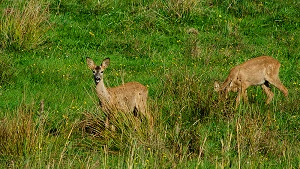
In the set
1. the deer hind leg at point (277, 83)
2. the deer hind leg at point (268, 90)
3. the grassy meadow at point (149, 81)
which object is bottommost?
the deer hind leg at point (268, 90)

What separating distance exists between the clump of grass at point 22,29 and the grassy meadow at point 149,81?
0.08ft

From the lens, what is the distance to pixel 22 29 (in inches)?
642

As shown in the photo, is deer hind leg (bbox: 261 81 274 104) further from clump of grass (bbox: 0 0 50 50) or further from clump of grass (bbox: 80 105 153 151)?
clump of grass (bbox: 0 0 50 50)

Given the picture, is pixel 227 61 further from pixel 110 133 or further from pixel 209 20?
pixel 110 133

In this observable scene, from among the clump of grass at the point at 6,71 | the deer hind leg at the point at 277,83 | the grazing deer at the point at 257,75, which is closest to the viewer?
the clump of grass at the point at 6,71

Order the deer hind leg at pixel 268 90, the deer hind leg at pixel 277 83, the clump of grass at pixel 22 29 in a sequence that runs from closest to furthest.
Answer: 1. the deer hind leg at pixel 268 90
2. the deer hind leg at pixel 277 83
3. the clump of grass at pixel 22 29

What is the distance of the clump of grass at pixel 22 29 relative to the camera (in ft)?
53.0

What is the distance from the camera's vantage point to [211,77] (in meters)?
14.9

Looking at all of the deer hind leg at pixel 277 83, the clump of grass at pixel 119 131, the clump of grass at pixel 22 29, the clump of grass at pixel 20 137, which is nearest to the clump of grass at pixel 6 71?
the clump of grass at pixel 22 29

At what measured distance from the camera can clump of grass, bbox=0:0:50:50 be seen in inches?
635

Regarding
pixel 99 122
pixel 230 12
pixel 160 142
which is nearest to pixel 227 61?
pixel 230 12

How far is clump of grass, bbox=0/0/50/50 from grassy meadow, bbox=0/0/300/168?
25 mm

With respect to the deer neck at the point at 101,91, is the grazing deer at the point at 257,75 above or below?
below

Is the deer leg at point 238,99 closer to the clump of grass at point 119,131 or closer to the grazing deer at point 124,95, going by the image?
the grazing deer at point 124,95
